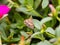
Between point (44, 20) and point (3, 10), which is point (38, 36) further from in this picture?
point (3, 10)

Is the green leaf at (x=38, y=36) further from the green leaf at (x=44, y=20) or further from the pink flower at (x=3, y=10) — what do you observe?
the pink flower at (x=3, y=10)

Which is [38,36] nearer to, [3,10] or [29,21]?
[29,21]

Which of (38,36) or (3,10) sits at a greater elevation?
(3,10)

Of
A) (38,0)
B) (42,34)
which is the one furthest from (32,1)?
(42,34)

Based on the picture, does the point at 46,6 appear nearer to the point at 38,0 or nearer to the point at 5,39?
the point at 38,0

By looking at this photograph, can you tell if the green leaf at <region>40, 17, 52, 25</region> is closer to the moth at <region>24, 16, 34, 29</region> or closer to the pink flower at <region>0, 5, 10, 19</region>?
the moth at <region>24, 16, 34, 29</region>

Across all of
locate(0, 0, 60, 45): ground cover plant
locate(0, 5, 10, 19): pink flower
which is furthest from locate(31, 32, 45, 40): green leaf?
locate(0, 5, 10, 19): pink flower

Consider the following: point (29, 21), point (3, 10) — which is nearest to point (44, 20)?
point (29, 21)

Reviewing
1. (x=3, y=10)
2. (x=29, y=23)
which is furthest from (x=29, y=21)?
(x=3, y=10)
